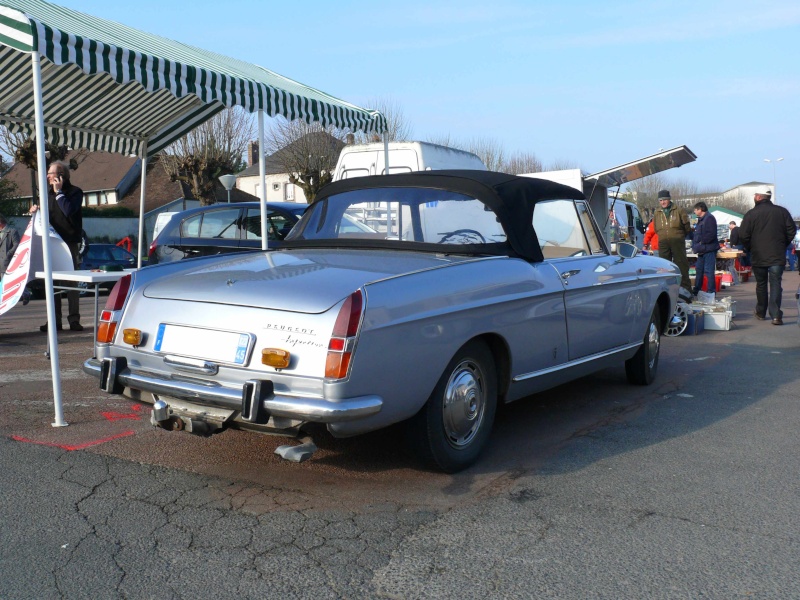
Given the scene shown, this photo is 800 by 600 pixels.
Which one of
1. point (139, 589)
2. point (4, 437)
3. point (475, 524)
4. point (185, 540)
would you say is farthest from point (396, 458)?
point (4, 437)

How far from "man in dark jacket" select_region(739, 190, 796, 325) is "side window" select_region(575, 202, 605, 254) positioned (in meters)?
6.87

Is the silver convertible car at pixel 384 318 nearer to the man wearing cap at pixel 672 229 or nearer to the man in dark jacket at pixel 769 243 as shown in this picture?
the man in dark jacket at pixel 769 243

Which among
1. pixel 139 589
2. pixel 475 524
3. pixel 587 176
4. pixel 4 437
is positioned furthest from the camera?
pixel 587 176

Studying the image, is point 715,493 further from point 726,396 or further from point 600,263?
point 726,396

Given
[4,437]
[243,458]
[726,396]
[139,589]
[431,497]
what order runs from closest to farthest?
1. [139,589]
2. [431,497]
3. [243,458]
4. [4,437]
5. [726,396]

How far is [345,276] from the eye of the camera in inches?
161

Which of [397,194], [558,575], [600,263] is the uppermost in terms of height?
[397,194]

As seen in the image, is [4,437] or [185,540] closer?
[185,540]

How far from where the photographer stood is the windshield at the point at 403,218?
5.11 m

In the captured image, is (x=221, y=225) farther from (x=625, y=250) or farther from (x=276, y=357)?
(x=276, y=357)

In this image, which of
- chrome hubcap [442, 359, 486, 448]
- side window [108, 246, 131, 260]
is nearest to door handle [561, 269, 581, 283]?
chrome hubcap [442, 359, 486, 448]

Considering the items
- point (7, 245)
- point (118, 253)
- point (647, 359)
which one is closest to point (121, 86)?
point (7, 245)

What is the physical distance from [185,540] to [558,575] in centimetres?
155

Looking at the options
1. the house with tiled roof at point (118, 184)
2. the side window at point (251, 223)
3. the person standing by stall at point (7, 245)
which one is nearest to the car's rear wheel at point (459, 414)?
the person standing by stall at point (7, 245)
